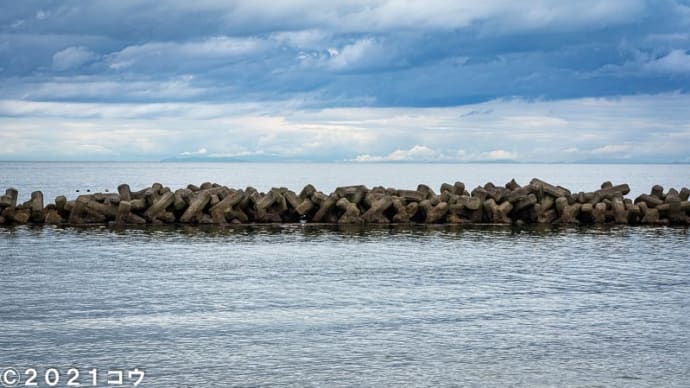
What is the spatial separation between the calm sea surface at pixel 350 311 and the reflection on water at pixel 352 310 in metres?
0.04

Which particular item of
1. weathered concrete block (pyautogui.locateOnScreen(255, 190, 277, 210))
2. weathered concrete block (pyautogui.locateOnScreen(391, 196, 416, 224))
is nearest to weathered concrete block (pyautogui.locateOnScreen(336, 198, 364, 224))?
weathered concrete block (pyautogui.locateOnScreen(391, 196, 416, 224))

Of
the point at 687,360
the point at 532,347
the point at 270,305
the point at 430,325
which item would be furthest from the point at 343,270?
the point at 687,360

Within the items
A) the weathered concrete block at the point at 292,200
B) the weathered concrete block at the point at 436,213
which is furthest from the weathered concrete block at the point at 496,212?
the weathered concrete block at the point at 292,200

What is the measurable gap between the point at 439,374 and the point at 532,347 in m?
1.95

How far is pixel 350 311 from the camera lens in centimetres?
1494

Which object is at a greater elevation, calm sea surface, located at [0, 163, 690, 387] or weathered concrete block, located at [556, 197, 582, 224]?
weathered concrete block, located at [556, 197, 582, 224]

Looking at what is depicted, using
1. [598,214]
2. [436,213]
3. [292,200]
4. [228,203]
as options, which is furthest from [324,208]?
[598,214]

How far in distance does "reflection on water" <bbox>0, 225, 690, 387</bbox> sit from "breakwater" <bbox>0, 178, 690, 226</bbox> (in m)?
4.84

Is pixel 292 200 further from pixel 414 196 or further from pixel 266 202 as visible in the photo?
pixel 414 196

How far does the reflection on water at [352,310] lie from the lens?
1140 cm

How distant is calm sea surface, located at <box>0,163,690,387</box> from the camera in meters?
11.3

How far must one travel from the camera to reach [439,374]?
11109 mm

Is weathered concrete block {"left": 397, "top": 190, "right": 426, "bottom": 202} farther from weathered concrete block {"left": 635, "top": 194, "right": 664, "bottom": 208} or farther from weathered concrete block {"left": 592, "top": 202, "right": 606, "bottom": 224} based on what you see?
weathered concrete block {"left": 635, "top": 194, "right": 664, "bottom": 208}

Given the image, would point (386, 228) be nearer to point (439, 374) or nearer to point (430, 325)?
point (430, 325)
